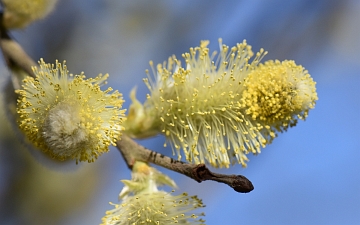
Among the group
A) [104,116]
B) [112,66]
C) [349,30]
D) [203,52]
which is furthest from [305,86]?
[349,30]

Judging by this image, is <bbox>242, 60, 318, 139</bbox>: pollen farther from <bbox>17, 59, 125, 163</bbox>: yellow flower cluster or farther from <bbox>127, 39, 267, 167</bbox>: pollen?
<bbox>17, 59, 125, 163</bbox>: yellow flower cluster

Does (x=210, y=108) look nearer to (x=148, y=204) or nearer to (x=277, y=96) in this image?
(x=277, y=96)

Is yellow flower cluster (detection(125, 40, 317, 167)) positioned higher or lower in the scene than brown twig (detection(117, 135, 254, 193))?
higher

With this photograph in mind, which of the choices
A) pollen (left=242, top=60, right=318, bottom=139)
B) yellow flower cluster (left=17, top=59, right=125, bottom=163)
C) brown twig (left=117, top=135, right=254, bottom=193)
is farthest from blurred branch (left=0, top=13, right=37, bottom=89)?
pollen (left=242, top=60, right=318, bottom=139)

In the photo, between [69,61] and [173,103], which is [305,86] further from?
[69,61]

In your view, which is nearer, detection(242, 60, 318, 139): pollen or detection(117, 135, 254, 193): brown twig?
detection(117, 135, 254, 193): brown twig

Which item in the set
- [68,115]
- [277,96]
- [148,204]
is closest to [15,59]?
[68,115]

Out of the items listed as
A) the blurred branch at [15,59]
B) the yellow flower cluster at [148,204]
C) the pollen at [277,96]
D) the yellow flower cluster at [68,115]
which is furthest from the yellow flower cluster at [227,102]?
the blurred branch at [15,59]
